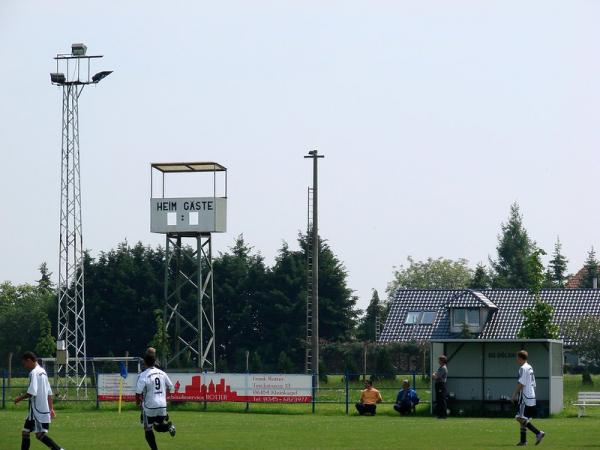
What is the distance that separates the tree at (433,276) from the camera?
13200 centimetres

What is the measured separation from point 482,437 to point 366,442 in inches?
118

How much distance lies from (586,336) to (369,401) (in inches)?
1766

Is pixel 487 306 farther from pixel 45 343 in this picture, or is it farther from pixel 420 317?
pixel 45 343

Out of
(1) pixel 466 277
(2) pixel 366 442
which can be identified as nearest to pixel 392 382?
(2) pixel 366 442

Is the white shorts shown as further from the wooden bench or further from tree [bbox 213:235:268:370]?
tree [bbox 213:235:268:370]

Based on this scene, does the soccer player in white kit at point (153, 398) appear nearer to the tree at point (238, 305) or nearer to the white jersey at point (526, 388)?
the white jersey at point (526, 388)

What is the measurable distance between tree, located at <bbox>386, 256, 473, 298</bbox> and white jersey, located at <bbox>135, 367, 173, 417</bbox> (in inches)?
4310

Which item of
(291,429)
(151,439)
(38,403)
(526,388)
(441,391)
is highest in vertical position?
(526,388)

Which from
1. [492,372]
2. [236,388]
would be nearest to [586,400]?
[492,372]

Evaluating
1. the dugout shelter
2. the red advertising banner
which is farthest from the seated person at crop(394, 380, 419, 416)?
the red advertising banner

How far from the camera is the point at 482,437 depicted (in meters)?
26.8

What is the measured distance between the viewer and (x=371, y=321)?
106 metres

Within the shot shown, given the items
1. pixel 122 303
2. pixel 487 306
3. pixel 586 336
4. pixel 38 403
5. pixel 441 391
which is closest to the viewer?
pixel 38 403

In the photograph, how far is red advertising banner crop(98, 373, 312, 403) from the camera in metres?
40.8
